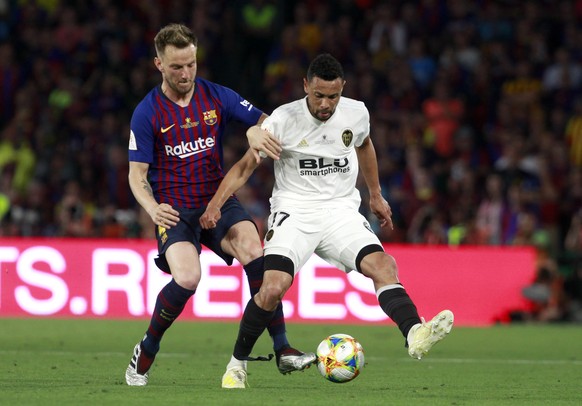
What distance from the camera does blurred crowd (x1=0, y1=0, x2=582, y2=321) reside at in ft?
50.8

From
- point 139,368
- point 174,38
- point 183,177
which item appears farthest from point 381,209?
point 139,368

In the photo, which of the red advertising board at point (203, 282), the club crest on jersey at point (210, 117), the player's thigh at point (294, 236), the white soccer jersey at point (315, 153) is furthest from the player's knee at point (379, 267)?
the red advertising board at point (203, 282)

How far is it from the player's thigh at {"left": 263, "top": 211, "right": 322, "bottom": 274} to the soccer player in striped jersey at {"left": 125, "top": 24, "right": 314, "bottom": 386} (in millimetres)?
173

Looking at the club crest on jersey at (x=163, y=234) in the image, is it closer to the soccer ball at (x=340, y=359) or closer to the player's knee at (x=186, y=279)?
the player's knee at (x=186, y=279)

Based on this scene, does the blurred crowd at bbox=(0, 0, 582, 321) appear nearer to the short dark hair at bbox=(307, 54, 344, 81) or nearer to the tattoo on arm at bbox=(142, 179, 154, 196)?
the short dark hair at bbox=(307, 54, 344, 81)

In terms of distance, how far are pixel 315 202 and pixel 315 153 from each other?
1.03 ft

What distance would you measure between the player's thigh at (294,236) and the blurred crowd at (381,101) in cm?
711

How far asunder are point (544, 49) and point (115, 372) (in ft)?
34.9

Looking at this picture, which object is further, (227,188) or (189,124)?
(189,124)

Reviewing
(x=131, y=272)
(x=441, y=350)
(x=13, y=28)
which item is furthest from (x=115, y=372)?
(x=13, y=28)

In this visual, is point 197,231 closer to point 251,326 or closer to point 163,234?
point 163,234

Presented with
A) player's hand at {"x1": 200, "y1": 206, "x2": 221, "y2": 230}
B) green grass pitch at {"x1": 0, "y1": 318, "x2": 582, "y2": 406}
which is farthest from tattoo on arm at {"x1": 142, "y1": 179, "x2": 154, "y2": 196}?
green grass pitch at {"x1": 0, "y1": 318, "x2": 582, "y2": 406}

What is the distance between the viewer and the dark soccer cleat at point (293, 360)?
767 cm

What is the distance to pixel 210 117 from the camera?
7.95 m
